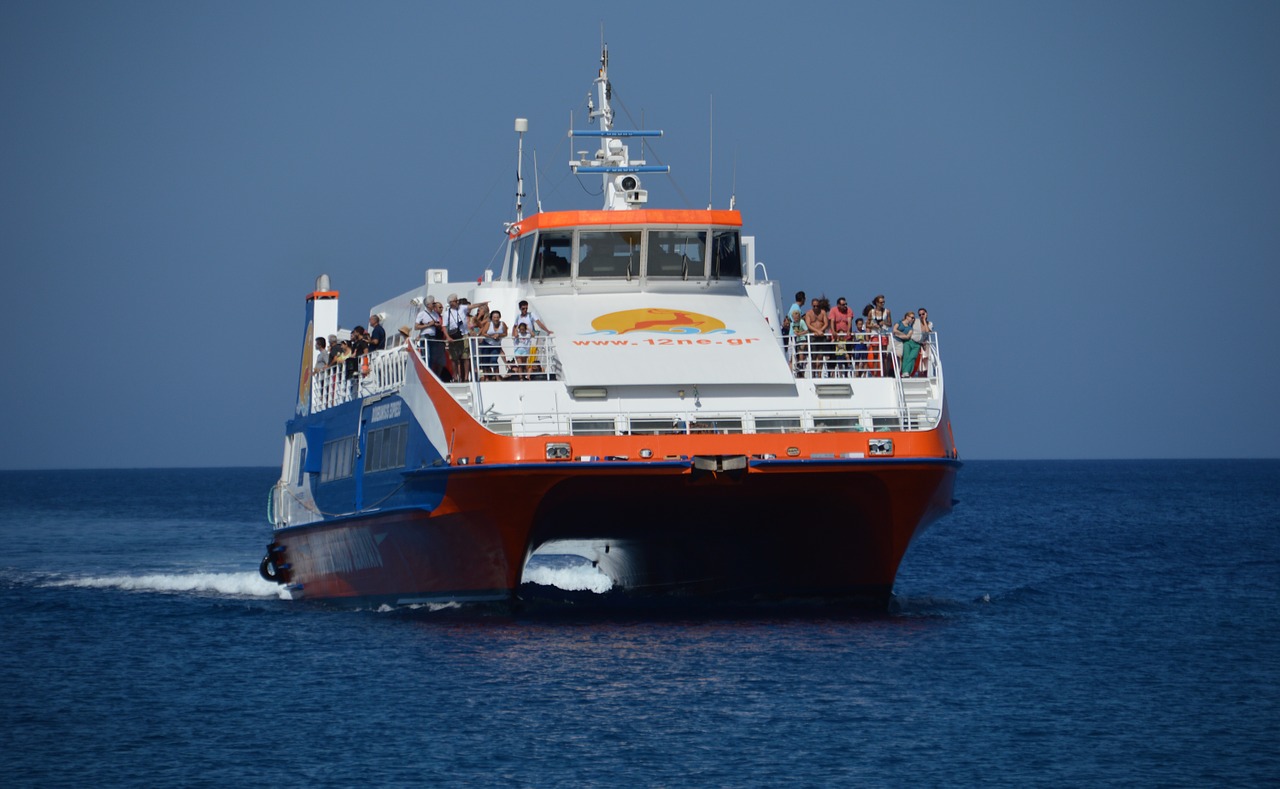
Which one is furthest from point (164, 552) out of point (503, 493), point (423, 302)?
point (503, 493)

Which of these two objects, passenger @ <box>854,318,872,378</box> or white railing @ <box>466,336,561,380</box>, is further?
passenger @ <box>854,318,872,378</box>

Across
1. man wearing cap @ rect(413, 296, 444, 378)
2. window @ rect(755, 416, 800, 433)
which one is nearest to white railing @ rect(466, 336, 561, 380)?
man wearing cap @ rect(413, 296, 444, 378)

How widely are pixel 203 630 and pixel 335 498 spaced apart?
8.85ft

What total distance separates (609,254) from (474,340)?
3150 mm

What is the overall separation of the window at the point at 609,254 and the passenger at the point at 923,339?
3.96 m

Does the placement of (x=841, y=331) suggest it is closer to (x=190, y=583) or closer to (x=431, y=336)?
(x=431, y=336)

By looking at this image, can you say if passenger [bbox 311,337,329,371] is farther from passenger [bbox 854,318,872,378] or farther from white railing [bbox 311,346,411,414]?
passenger [bbox 854,318,872,378]

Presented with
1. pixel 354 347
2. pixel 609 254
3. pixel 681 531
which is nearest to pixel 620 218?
pixel 609 254

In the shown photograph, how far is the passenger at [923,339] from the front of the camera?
74.9ft

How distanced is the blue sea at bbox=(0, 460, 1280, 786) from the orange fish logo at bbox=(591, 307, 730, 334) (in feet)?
11.8

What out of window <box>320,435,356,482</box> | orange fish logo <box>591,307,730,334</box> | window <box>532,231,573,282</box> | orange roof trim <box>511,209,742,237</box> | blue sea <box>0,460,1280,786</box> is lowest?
blue sea <box>0,460,1280,786</box>

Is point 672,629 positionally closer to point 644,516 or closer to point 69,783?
point 644,516

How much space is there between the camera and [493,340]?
22.8 m

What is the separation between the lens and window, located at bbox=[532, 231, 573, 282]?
24609 mm
